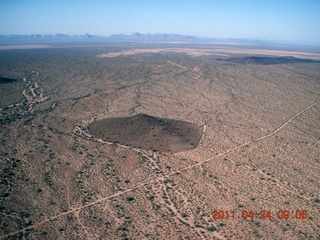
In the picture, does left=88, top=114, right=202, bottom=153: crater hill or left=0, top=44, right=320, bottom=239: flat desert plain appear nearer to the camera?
left=0, top=44, right=320, bottom=239: flat desert plain
